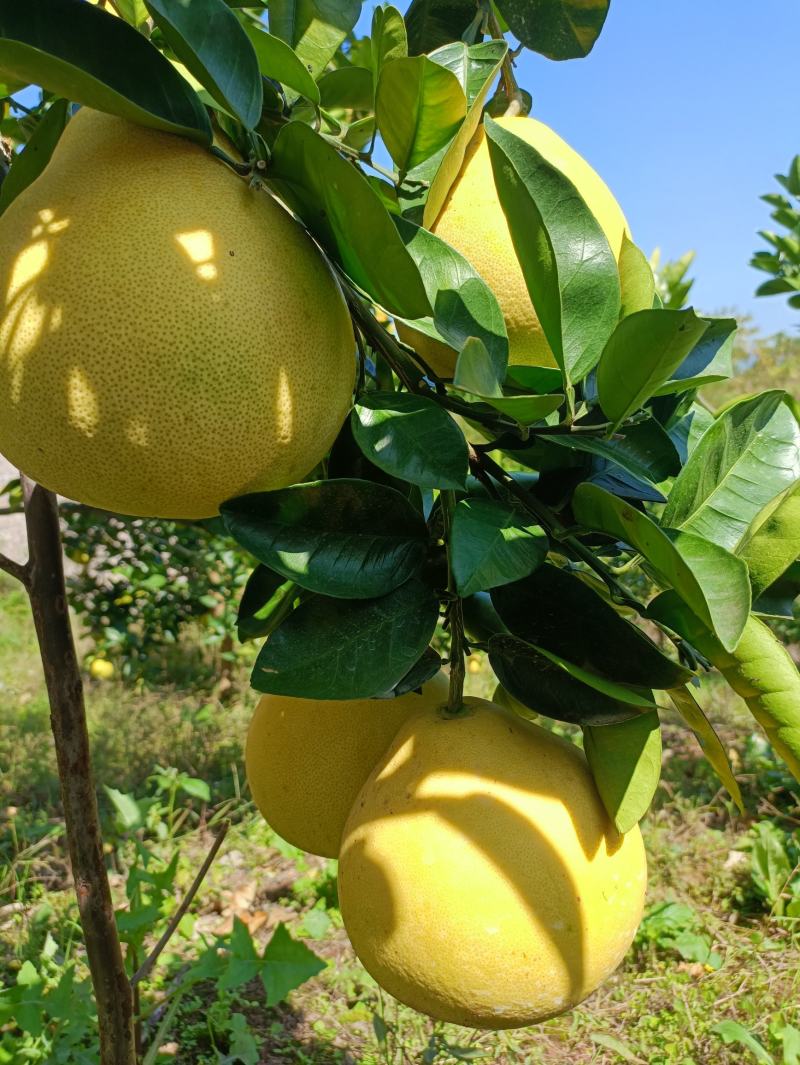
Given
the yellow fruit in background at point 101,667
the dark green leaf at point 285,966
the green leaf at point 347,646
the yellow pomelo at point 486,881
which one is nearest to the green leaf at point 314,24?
the green leaf at point 347,646

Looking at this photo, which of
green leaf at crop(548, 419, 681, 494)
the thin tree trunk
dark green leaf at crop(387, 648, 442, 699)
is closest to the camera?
green leaf at crop(548, 419, 681, 494)

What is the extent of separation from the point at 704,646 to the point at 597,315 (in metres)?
0.18

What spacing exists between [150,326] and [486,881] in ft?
1.11

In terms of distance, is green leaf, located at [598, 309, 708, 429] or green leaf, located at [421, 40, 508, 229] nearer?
green leaf, located at [598, 309, 708, 429]

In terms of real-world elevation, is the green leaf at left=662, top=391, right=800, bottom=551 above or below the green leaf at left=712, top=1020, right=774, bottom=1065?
above

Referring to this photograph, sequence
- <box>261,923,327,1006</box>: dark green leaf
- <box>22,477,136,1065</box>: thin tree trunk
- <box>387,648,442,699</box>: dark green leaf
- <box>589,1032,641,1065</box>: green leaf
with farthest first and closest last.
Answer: <box>589,1032,641,1065</box>: green leaf, <box>261,923,327,1006</box>: dark green leaf, <box>22,477,136,1065</box>: thin tree trunk, <box>387,648,442,699</box>: dark green leaf

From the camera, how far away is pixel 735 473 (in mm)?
520

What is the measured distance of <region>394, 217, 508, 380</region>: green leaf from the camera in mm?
478

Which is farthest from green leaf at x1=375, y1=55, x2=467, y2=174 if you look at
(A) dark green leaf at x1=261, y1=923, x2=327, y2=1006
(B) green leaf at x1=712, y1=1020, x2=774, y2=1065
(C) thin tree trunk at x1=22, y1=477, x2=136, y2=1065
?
(B) green leaf at x1=712, y1=1020, x2=774, y2=1065

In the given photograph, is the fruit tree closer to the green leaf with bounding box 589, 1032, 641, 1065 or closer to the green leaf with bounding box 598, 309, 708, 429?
the green leaf with bounding box 598, 309, 708, 429

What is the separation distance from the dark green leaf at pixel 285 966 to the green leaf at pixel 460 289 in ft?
2.77

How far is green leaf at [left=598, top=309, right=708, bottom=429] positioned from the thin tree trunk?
1.82 ft

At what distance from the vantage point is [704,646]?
0.48m

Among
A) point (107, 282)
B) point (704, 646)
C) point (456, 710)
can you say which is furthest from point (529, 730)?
point (107, 282)
